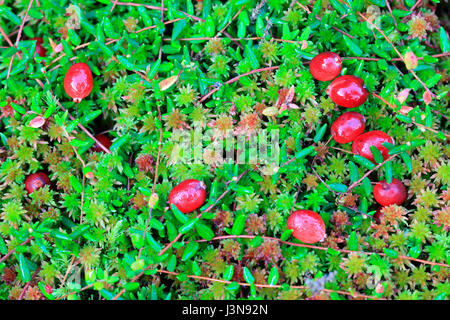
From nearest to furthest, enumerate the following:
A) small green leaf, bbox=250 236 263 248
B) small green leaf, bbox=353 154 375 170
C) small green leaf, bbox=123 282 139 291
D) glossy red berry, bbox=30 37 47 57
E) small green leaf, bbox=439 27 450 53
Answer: small green leaf, bbox=123 282 139 291, small green leaf, bbox=250 236 263 248, small green leaf, bbox=353 154 375 170, small green leaf, bbox=439 27 450 53, glossy red berry, bbox=30 37 47 57

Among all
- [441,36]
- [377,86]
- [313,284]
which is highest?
[441,36]

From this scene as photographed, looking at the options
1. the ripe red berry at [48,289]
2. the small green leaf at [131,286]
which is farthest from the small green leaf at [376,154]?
the ripe red berry at [48,289]

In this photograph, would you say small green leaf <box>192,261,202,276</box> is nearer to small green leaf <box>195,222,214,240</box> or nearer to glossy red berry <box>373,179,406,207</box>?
small green leaf <box>195,222,214,240</box>

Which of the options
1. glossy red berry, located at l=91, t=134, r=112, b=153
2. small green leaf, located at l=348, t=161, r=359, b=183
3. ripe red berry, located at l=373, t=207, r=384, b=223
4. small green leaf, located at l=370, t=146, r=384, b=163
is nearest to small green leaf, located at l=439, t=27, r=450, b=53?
small green leaf, located at l=370, t=146, r=384, b=163

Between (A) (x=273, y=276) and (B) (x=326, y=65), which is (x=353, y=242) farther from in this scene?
(B) (x=326, y=65)
